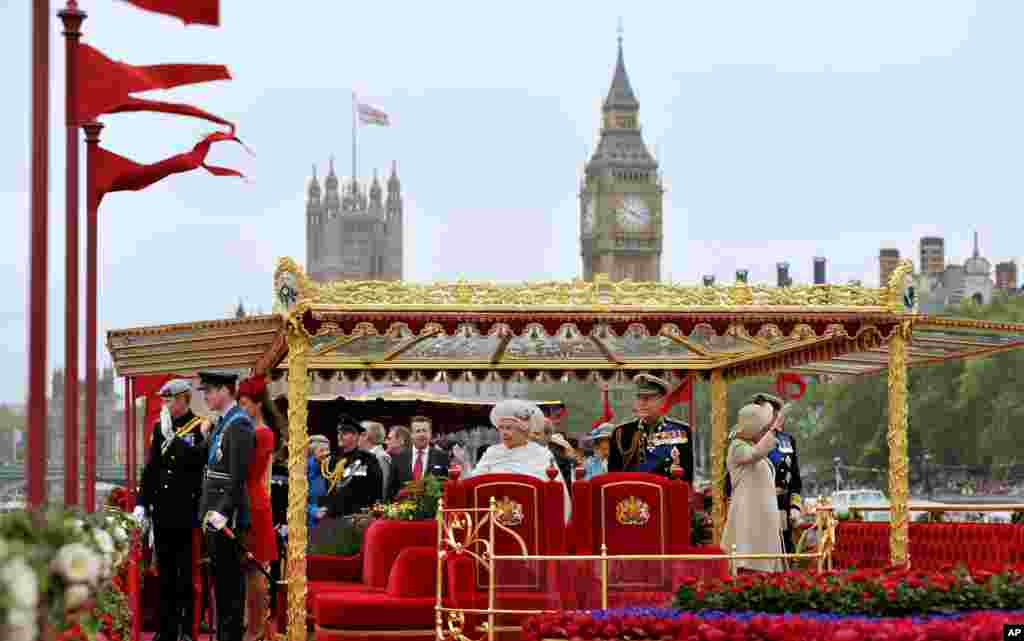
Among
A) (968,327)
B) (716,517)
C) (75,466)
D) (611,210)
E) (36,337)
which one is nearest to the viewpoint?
(36,337)

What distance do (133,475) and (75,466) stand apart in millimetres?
9008

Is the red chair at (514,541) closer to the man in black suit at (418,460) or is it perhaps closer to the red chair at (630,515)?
the red chair at (630,515)

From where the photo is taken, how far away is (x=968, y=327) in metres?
15.2

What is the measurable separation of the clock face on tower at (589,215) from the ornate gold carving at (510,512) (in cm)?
17634

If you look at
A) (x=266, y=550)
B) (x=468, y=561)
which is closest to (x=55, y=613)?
(x=468, y=561)

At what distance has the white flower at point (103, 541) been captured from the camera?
7.18 m

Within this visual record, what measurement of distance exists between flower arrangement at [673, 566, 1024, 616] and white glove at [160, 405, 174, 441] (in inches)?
181

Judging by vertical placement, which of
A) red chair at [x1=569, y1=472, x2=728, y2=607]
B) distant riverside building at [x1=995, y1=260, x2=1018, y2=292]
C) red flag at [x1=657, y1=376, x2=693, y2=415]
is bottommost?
red chair at [x1=569, y1=472, x2=728, y2=607]

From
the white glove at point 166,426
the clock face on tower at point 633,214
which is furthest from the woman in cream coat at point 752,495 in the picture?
the clock face on tower at point 633,214

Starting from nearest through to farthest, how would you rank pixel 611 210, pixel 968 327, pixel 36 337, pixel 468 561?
1. pixel 36 337
2. pixel 468 561
3. pixel 968 327
4. pixel 611 210

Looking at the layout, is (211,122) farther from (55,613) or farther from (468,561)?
(55,613)

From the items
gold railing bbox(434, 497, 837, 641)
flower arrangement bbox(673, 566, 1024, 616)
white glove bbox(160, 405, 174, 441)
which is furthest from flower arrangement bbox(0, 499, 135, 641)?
white glove bbox(160, 405, 174, 441)

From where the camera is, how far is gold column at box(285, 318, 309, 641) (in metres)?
13.6

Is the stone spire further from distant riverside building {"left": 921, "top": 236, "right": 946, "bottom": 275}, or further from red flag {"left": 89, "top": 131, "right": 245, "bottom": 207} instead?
red flag {"left": 89, "top": 131, "right": 245, "bottom": 207}
